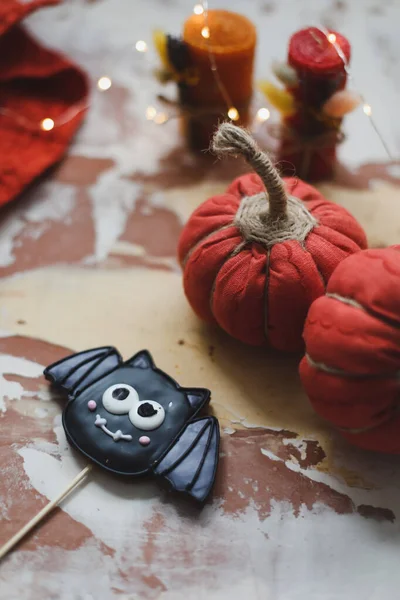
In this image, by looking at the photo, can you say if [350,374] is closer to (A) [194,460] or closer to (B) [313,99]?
(A) [194,460]

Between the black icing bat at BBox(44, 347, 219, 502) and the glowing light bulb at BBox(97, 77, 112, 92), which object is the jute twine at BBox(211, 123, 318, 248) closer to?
the black icing bat at BBox(44, 347, 219, 502)

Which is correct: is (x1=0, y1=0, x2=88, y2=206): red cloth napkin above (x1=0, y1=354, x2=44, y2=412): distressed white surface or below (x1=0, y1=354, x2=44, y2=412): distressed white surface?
above

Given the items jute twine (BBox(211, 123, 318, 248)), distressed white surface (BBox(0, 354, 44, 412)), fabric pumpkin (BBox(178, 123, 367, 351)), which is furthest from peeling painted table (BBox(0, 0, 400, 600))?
jute twine (BBox(211, 123, 318, 248))

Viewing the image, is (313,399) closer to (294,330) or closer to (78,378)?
(294,330)

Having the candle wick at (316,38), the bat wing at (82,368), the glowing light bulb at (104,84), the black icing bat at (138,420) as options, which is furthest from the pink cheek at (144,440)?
the glowing light bulb at (104,84)

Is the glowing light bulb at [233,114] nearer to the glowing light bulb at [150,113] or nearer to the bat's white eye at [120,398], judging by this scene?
the glowing light bulb at [150,113]

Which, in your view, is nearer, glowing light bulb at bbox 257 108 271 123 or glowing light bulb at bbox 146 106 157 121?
glowing light bulb at bbox 257 108 271 123
